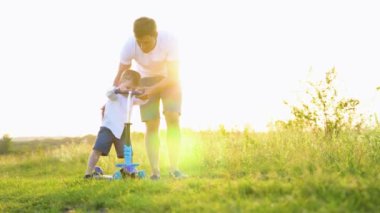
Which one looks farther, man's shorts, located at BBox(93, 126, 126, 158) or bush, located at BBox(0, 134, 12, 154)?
bush, located at BBox(0, 134, 12, 154)

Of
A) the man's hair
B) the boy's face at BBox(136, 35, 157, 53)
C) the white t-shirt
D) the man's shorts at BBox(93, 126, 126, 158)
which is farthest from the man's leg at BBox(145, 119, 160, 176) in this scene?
the man's hair

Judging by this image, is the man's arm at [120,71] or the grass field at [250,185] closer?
the grass field at [250,185]

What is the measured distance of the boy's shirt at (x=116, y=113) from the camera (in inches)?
301

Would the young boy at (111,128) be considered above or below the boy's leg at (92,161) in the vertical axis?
above

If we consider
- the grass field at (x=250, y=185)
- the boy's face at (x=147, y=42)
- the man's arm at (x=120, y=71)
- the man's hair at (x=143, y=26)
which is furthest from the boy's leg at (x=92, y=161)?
the man's hair at (x=143, y=26)

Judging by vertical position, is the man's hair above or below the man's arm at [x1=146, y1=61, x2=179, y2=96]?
above

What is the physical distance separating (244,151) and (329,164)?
262cm

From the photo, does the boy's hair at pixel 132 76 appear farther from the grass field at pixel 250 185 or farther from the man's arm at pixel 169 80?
the grass field at pixel 250 185

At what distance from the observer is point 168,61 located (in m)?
7.16

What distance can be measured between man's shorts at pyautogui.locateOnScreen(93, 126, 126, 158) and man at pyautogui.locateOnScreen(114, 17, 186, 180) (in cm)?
48

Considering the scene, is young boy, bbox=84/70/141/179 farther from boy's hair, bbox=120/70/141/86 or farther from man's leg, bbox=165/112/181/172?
man's leg, bbox=165/112/181/172

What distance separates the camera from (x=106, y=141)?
7715mm

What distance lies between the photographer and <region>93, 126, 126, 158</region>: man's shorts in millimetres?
7699

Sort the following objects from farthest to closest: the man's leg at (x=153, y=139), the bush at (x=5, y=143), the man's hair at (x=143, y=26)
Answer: the bush at (x=5, y=143), the man's leg at (x=153, y=139), the man's hair at (x=143, y=26)
